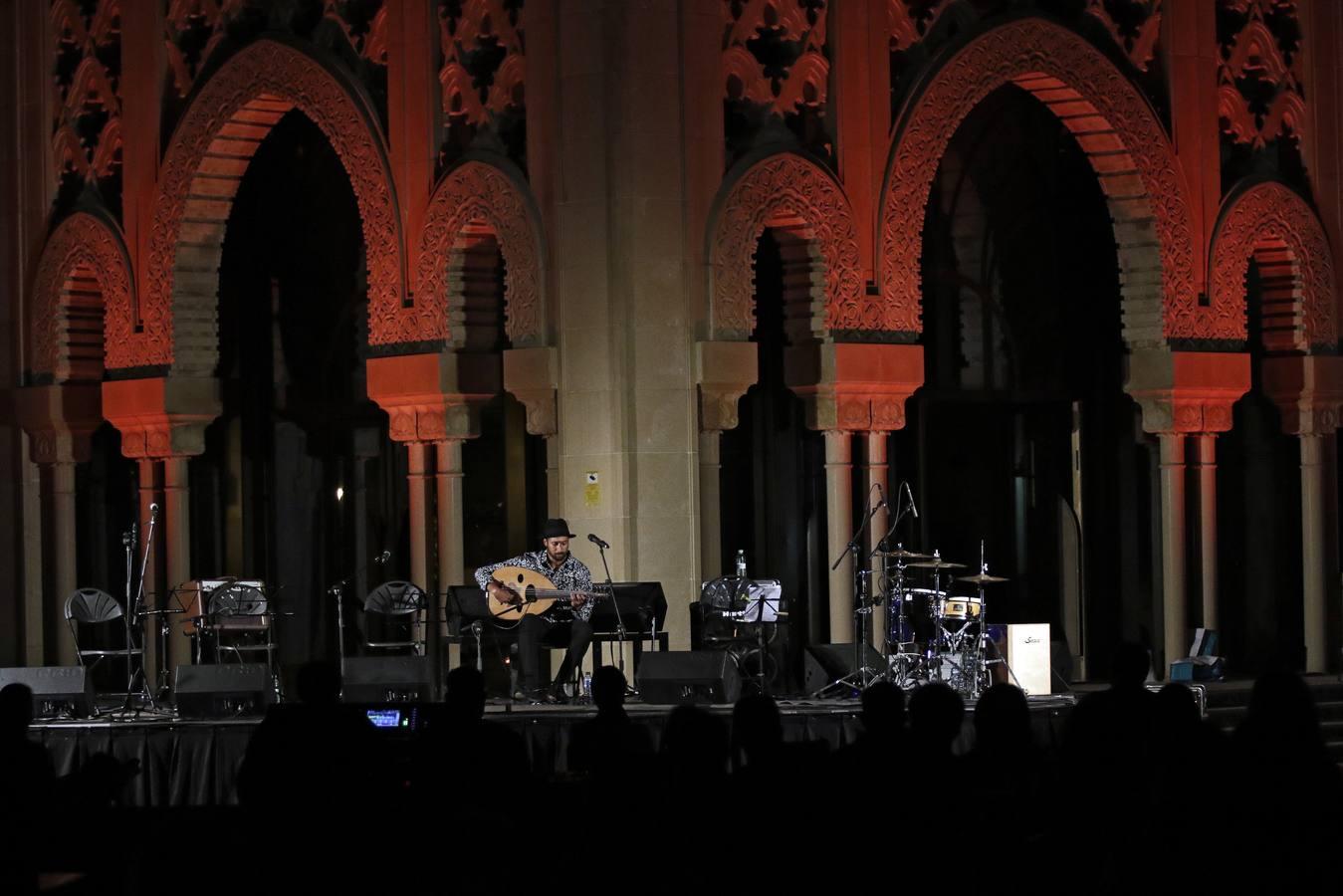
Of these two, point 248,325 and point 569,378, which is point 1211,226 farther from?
point 248,325

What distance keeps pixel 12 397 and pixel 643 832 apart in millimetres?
11684

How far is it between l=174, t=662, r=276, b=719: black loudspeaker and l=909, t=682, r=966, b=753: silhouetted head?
6.12m

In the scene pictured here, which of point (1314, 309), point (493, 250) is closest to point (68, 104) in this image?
point (493, 250)

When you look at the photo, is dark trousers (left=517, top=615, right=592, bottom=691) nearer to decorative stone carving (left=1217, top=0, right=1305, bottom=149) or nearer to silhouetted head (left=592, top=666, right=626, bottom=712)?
silhouetted head (left=592, top=666, right=626, bottom=712)

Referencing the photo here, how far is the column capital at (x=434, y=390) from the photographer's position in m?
14.6

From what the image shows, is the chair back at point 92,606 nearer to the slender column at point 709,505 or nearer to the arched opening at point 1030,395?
the slender column at point 709,505

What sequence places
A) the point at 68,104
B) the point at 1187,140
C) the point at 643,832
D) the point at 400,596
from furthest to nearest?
the point at 68,104 < the point at 1187,140 < the point at 400,596 < the point at 643,832

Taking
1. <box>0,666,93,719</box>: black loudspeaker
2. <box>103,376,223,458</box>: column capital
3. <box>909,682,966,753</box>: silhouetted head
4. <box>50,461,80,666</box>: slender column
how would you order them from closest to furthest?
1. <box>909,682,966,753</box>: silhouetted head
2. <box>0,666,93,719</box>: black loudspeaker
3. <box>103,376,223,458</box>: column capital
4. <box>50,461,80,666</box>: slender column

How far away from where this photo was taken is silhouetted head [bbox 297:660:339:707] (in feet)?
23.3

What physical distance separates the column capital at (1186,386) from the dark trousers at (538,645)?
4.53 m

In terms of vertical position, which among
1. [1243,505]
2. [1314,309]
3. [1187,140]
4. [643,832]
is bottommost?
[643,832]

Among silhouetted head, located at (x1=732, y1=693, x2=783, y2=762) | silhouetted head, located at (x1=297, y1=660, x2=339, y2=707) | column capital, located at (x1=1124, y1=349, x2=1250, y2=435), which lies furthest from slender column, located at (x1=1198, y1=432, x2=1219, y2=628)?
silhouetted head, located at (x1=297, y1=660, x2=339, y2=707)

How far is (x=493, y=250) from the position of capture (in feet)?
48.1

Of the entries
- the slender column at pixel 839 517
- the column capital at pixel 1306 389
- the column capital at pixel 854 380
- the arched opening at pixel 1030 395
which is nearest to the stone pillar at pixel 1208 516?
the column capital at pixel 1306 389
